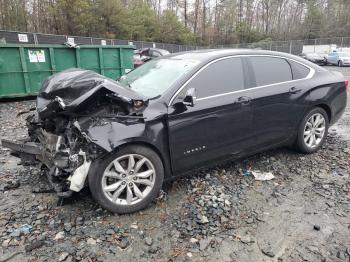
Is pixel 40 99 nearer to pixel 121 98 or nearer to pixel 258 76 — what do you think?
pixel 121 98

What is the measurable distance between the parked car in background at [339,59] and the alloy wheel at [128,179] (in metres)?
25.6

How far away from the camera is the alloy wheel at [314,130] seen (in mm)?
4461

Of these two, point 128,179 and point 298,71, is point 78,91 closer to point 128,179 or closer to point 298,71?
point 128,179

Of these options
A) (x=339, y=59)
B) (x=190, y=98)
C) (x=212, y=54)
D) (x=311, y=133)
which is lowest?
(x=339, y=59)

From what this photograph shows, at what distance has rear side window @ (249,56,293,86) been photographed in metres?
3.91

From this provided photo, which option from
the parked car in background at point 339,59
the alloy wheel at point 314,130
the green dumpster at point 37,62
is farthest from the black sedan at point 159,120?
→ the parked car in background at point 339,59

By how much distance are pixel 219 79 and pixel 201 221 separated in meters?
1.70

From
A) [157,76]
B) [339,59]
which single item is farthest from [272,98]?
[339,59]

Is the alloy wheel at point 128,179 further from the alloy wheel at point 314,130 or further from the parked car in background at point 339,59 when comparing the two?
the parked car in background at point 339,59

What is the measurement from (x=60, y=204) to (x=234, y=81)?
99.4 inches

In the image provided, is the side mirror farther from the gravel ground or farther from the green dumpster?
the green dumpster

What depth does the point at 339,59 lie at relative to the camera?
79.4 ft

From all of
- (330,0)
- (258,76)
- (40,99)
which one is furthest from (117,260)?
(330,0)

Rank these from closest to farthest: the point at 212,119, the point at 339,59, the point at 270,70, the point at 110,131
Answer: the point at 110,131 < the point at 212,119 < the point at 270,70 < the point at 339,59
